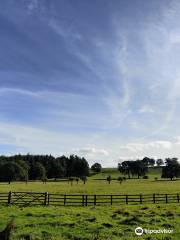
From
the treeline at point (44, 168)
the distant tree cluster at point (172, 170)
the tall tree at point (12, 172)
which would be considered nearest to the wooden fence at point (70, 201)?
the tall tree at point (12, 172)

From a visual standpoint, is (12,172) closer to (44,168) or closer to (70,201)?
(44,168)

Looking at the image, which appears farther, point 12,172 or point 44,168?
point 44,168

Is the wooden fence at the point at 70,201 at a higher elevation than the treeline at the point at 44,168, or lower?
lower

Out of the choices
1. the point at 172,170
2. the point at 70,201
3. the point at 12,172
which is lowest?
the point at 70,201

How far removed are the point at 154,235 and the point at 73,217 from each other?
9.28 meters

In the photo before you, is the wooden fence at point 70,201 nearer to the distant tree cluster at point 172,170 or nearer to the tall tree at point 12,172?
the tall tree at point 12,172

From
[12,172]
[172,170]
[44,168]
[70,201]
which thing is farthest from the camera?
[44,168]

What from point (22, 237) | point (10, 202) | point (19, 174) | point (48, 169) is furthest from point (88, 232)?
point (48, 169)

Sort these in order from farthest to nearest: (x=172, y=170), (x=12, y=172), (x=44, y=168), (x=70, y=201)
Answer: (x=44, y=168) → (x=172, y=170) → (x=12, y=172) → (x=70, y=201)

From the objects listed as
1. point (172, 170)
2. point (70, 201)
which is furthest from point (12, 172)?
point (70, 201)

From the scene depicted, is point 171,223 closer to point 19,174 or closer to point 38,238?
point 38,238

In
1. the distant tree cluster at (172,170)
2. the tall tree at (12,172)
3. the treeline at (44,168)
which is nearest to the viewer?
the tall tree at (12,172)

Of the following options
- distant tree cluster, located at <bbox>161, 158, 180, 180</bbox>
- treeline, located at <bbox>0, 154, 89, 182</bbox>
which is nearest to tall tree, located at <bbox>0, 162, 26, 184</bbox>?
treeline, located at <bbox>0, 154, 89, 182</bbox>

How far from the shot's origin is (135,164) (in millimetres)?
199625
